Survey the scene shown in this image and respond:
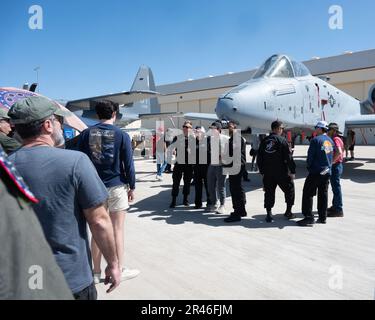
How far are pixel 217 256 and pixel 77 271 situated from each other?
2733 mm

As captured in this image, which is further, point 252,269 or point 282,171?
point 282,171

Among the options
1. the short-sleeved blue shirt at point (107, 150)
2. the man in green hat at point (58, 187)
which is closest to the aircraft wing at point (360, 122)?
the short-sleeved blue shirt at point (107, 150)

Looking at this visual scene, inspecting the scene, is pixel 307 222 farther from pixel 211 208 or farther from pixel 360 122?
pixel 360 122

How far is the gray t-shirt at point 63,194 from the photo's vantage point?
1.74 m

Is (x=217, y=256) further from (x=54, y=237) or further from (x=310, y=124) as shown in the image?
(x=310, y=124)

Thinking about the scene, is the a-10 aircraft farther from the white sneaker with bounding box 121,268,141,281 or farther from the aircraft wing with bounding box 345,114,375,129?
the white sneaker with bounding box 121,268,141,281

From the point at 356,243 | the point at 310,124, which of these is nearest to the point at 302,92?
the point at 310,124

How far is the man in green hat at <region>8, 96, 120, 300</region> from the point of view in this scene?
175cm

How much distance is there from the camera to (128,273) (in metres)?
3.69

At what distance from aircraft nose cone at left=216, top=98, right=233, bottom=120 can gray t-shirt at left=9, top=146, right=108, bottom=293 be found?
590 centimetres

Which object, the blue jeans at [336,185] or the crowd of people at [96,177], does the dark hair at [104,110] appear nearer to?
the crowd of people at [96,177]

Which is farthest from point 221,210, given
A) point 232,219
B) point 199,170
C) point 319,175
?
point 319,175

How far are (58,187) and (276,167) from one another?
4.84m
